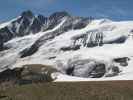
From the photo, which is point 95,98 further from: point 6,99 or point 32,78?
point 32,78

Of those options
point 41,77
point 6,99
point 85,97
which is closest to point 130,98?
point 85,97

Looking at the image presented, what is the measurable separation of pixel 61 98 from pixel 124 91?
333 inches

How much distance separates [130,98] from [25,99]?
8.63 m

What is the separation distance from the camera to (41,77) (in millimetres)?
193000

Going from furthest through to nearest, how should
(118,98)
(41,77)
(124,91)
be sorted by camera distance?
(41,77) → (124,91) → (118,98)

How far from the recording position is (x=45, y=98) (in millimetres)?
30781

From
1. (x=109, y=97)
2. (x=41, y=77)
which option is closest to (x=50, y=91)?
(x=109, y=97)

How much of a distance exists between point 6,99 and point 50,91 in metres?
6.55

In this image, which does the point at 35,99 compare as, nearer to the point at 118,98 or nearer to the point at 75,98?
the point at 75,98

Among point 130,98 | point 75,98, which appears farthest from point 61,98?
point 130,98

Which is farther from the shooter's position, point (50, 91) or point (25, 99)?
point (50, 91)

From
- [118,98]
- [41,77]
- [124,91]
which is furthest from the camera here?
[41,77]

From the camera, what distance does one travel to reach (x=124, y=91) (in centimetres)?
3588

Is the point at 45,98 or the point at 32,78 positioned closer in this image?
the point at 45,98
